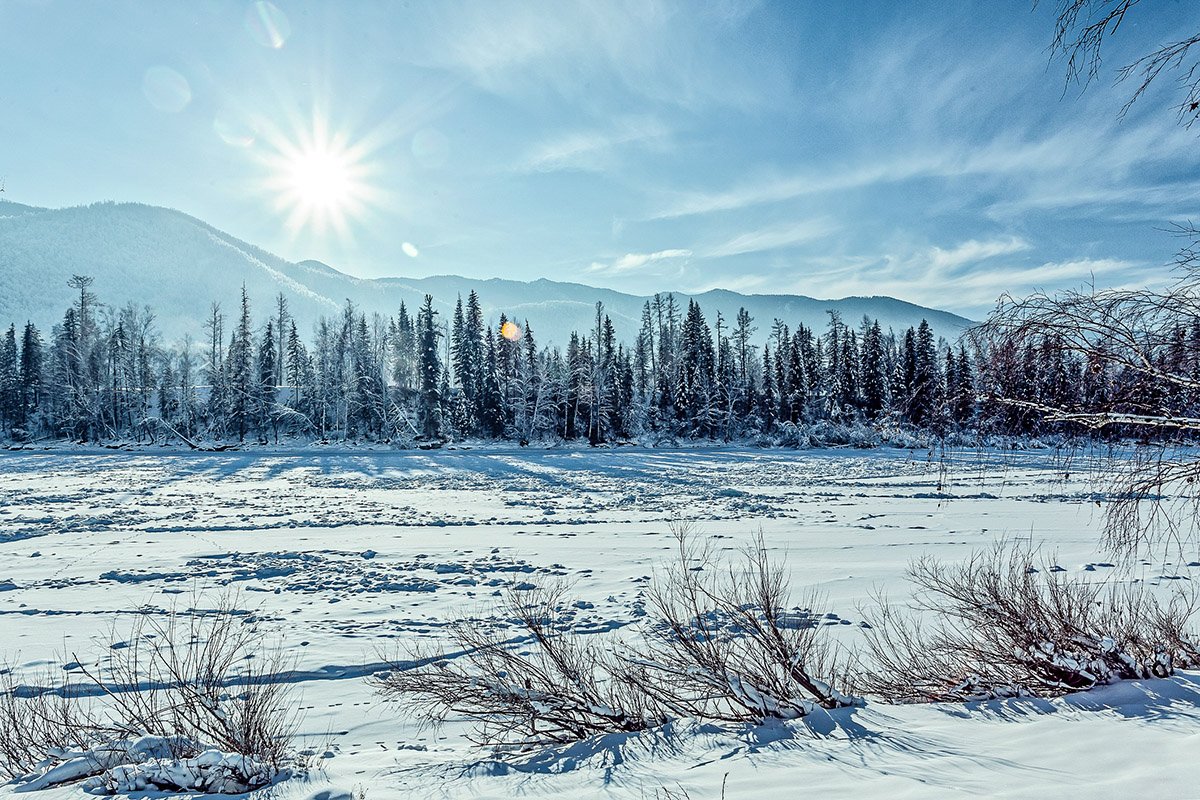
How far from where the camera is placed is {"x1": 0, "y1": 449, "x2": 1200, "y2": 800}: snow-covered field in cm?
425

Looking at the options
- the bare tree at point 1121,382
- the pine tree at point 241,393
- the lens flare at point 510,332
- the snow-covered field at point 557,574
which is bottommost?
the snow-covered field at point 557,574

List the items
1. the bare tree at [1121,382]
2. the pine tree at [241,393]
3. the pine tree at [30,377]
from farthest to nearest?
1. the pine tree at [30,377]
2. the pine tree at [241,393]
3. the bare tree at [1121,382]

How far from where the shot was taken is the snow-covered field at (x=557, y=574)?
4246 mm

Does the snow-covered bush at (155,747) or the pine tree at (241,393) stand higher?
the pine tree at (241,393)

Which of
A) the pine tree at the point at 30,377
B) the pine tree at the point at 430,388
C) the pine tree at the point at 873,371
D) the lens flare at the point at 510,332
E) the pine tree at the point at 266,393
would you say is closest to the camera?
the pine tree at the point at 430,388

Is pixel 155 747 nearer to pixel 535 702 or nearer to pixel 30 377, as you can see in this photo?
pixel 535 702

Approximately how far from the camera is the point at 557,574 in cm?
1180

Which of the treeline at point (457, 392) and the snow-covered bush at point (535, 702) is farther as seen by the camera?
the treeline at point (457, 392)

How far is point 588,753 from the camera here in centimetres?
498

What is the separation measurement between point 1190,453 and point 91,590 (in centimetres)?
1551

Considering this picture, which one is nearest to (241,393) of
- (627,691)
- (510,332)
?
(510,332)

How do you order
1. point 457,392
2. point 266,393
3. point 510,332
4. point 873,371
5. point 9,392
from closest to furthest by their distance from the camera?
point 9,392 → point 266,393 → point 457,392 → point 873,371 → point 510,332

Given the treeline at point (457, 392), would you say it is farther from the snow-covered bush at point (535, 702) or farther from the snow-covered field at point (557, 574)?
the snow-covered bush at point (535, 702)

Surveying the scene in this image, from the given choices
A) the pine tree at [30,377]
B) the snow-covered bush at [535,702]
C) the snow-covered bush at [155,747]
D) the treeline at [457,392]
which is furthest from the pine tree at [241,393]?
the snow-covered bush at [535,702]
